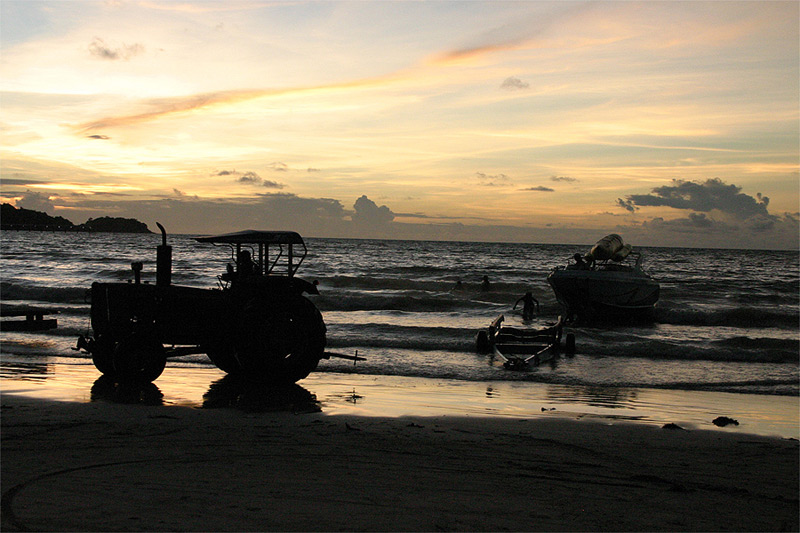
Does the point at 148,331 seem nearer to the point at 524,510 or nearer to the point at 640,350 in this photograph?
the point at 524,510

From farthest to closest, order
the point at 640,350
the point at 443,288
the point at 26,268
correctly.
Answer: the point at 26,268, the point at 443,288, the point at 640,350

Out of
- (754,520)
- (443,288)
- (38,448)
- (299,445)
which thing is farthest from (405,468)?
(443,288)

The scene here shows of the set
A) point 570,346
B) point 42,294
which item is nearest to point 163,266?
point 570,346

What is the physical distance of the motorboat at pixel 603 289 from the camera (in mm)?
24469

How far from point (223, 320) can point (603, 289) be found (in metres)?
17.9

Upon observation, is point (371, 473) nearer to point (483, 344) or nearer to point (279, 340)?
point (279, 340)

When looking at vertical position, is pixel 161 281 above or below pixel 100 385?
above

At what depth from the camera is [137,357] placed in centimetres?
1008

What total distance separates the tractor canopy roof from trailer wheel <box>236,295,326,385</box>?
36.0 inches

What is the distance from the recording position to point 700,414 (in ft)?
32.0

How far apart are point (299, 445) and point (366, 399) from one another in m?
3.04

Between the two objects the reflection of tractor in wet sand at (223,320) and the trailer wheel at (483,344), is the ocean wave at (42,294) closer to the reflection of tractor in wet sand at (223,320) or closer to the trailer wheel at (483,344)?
the reflection of tractor in wet sand at (223,320)

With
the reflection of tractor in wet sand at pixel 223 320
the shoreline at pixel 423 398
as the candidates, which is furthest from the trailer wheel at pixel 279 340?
the shoreline at pixel 423 398

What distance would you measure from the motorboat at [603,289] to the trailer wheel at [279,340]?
51.0 ft
